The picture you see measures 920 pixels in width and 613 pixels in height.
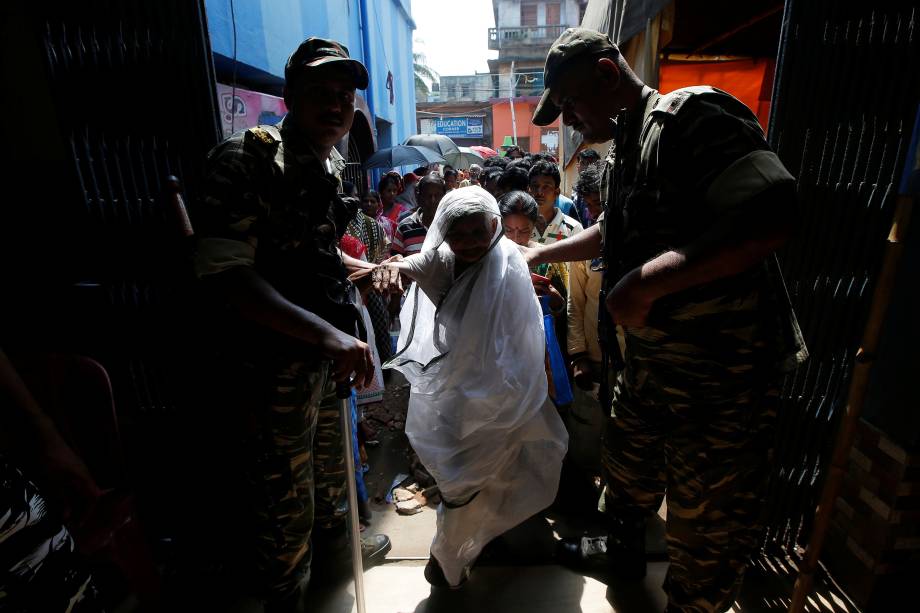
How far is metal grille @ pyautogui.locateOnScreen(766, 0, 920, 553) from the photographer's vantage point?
5.80 ft

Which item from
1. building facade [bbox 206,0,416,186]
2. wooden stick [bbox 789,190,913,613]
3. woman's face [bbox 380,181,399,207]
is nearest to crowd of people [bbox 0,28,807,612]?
Answer: wooden stick [bbox 789,190,913,613]

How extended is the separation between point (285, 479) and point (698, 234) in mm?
1745

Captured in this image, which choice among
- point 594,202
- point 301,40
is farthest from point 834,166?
point 301,40

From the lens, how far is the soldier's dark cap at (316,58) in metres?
1.67

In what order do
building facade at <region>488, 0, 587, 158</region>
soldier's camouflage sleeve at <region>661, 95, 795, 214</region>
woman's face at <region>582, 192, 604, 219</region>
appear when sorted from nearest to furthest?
soldier's camouflage sleeve at <region>661, 95, 795, 214</region>
woman's face at <region>582, 192, 604, 219</region>
building facade at <region>488, 0, 587, 158</region>

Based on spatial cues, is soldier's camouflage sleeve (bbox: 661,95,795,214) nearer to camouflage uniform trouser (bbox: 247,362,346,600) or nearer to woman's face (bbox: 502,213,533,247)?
woman's face (bbox: 502,213,533,247)

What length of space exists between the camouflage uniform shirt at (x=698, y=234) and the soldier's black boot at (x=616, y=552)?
0.80 meters

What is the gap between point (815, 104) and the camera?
1945mm

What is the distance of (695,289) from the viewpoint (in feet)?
5.08

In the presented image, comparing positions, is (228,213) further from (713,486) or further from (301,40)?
(301,40)

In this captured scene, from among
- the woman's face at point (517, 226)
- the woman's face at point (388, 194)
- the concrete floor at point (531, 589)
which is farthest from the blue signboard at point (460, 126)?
the concrete floor at point (531, 589)

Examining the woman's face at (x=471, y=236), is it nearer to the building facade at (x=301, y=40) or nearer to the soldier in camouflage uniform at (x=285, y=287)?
the soldier in camouflage uniform at (x=285, y=287)

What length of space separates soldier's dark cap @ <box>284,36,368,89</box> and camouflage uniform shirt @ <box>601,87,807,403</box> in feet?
3.49

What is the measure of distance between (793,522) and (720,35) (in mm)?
4465
